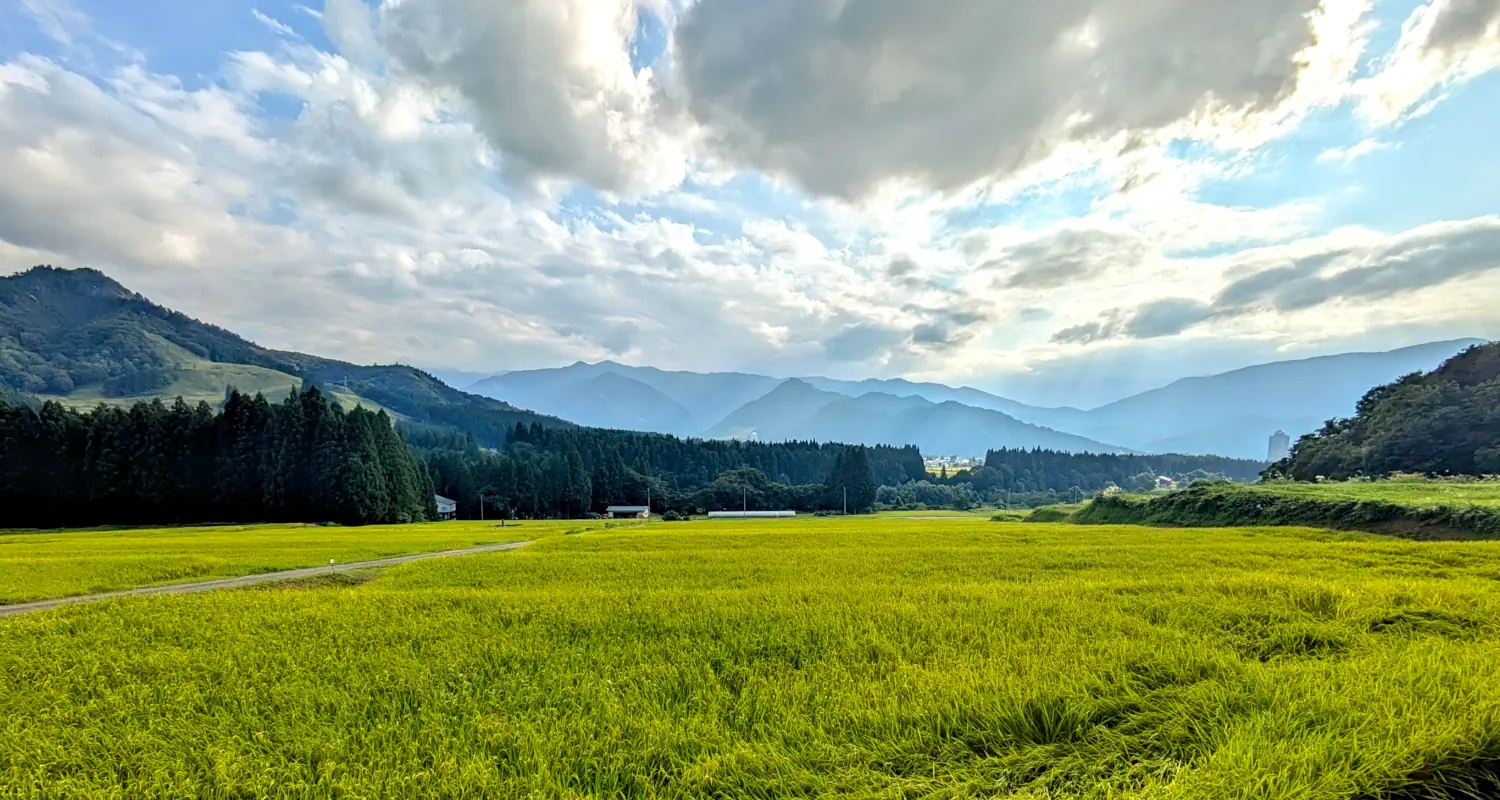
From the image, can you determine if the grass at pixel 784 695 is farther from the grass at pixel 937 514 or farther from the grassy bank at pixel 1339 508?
the grass at pixel 937 514

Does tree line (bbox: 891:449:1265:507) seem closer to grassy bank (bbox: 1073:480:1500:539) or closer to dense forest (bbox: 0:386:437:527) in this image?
grassy bank (bbox: 1073:480:1500:539)

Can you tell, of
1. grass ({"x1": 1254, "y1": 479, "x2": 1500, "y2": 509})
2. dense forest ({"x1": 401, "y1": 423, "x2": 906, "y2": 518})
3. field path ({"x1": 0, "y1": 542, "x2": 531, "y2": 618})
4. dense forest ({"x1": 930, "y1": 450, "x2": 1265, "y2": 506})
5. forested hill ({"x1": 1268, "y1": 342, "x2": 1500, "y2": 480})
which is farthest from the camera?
dense forest ({"x1": 930, "y1": 450, "x2": 1265, "y2": 506})

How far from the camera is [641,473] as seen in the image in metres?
105

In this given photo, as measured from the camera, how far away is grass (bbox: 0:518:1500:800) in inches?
168

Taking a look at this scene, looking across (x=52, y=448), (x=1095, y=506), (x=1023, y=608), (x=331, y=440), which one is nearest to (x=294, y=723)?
(x=1023, y=608)

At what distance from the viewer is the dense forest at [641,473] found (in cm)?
8700

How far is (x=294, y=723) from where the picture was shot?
5.66m

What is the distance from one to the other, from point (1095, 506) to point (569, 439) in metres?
89.1

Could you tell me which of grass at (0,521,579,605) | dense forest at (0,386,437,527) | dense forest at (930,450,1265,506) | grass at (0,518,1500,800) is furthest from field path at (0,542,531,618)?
dense forest at (930,450,1265,506)

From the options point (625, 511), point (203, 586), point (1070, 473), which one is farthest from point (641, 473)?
point (1070, 473)

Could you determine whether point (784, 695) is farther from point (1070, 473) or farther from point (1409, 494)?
point (1070, 473)

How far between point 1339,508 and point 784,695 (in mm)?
34142

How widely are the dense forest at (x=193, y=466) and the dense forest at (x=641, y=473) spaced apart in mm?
22612

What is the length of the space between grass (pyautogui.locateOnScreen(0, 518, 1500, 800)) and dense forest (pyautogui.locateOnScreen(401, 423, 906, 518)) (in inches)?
3106
